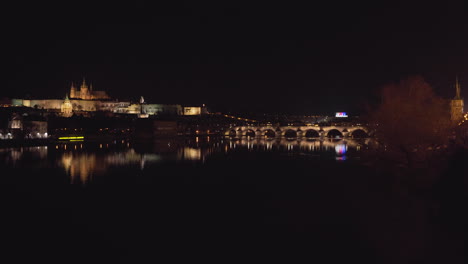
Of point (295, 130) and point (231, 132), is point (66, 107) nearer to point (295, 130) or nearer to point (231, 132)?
point (231, 132)

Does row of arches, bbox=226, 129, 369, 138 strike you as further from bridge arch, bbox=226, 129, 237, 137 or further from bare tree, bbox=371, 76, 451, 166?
bare tree, bbox=371, 76, 451, 166

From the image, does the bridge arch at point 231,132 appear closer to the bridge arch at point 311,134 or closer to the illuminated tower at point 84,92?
the bridge arch at point 311,134

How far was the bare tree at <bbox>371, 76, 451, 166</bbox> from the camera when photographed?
1556 cm

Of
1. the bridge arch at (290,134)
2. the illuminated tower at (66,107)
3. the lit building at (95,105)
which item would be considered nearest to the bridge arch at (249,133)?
the bridge arch at (290,134)

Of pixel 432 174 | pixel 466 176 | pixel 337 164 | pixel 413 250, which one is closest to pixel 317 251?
pixel 413 250

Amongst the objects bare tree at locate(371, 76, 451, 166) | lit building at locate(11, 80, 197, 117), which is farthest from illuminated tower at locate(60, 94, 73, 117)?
bare tree at locate(371, 76, 451, 166)

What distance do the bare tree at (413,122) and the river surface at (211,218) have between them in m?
1.51

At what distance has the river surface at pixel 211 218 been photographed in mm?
7465

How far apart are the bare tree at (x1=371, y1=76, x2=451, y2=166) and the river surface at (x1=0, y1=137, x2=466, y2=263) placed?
59.3 inches

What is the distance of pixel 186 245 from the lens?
25.8 feet

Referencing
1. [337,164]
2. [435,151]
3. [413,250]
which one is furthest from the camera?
[337,164]

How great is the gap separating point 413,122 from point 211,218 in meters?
8.72

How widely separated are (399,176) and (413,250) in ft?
26.7

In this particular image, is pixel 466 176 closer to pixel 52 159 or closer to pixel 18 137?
pixel 52 159
